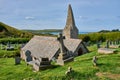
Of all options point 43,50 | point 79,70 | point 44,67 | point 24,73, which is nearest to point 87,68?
point 79,70

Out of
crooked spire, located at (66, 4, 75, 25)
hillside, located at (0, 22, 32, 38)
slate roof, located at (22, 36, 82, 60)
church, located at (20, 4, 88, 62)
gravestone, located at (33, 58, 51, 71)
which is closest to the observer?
gravestone, located at (33, 58, 51, 71)

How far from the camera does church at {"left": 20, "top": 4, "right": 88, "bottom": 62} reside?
45125 millimetres

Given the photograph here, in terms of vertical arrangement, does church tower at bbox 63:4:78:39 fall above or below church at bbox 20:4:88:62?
above

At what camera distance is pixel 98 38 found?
8450 centimetres

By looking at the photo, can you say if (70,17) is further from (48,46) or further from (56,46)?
(56,46)

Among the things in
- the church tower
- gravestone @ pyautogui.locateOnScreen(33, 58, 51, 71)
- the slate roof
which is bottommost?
gravestone @ pyautogui.locateOnScreen(33, 58, 51, 71)

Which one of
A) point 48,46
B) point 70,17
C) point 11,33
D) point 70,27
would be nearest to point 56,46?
point 48,46

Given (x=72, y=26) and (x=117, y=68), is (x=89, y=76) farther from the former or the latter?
(x=72, y=26)

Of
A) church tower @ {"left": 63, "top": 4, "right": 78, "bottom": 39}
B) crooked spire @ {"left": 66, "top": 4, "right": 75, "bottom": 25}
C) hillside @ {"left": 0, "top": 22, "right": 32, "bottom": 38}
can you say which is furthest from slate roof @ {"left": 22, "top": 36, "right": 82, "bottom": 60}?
hillside @ {"left": 0, "top": 22, "right": 32, "bottom": 38}

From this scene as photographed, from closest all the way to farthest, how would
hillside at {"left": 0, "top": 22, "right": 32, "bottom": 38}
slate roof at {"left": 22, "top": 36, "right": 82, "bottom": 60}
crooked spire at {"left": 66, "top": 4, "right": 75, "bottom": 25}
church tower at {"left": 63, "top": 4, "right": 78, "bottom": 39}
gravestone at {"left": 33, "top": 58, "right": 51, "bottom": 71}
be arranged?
gravestone at {"left": 33, "top": 58, "right": 51, "bottom": 71} → slate roof at {"left": 22, "top": 36, "right": 82, "bottom": 60} → church tower at {"left": 63, "top": 4, "right": 78, "bottom": 39} → crooked spire at {"left": 66, "top": 4, "right": 75, "bottom": 25} → hillside at {"left": 0, "top": 22, "right": 32, "bottom": 38}

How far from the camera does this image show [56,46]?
47.2 m

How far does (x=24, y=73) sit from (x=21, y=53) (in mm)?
26939

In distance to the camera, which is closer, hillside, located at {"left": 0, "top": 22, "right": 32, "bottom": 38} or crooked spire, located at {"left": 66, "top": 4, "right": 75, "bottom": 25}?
crooked spire, located at {"left": 66, "top": 4, "right": 75, "bottom": 25}

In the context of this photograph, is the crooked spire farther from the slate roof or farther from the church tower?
the slate roof
